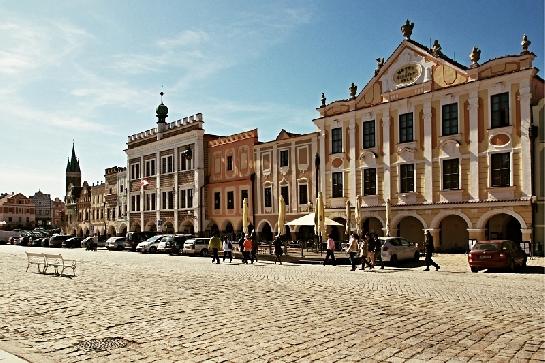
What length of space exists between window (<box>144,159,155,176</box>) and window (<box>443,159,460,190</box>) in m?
35.7

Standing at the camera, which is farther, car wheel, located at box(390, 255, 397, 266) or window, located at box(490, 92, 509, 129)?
window, located at box(490, 92, 509, 129)

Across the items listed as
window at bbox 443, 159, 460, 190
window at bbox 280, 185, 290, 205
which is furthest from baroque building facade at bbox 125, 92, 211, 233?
window at bbox 443, 159, 460, 190

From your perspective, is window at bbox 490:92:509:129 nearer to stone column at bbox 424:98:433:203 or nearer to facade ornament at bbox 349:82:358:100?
stone column at bbox 424:98:433:203

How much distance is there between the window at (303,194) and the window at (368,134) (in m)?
6.59

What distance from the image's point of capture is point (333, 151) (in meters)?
38.4

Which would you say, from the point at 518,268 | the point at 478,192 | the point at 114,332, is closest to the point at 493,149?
the point at 478,192

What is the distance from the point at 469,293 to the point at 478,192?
17.3 m

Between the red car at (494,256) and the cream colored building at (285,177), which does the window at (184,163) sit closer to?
the cream colored building at (285,177)

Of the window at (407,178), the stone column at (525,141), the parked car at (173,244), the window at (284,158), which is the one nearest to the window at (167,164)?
the window at (284,158)

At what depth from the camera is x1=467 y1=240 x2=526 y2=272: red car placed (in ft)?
68.9

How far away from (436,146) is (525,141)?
548 centimetres

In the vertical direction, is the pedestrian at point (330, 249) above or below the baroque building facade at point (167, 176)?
below

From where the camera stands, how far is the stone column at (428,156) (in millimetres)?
32719

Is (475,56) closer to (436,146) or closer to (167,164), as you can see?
(436,146)
